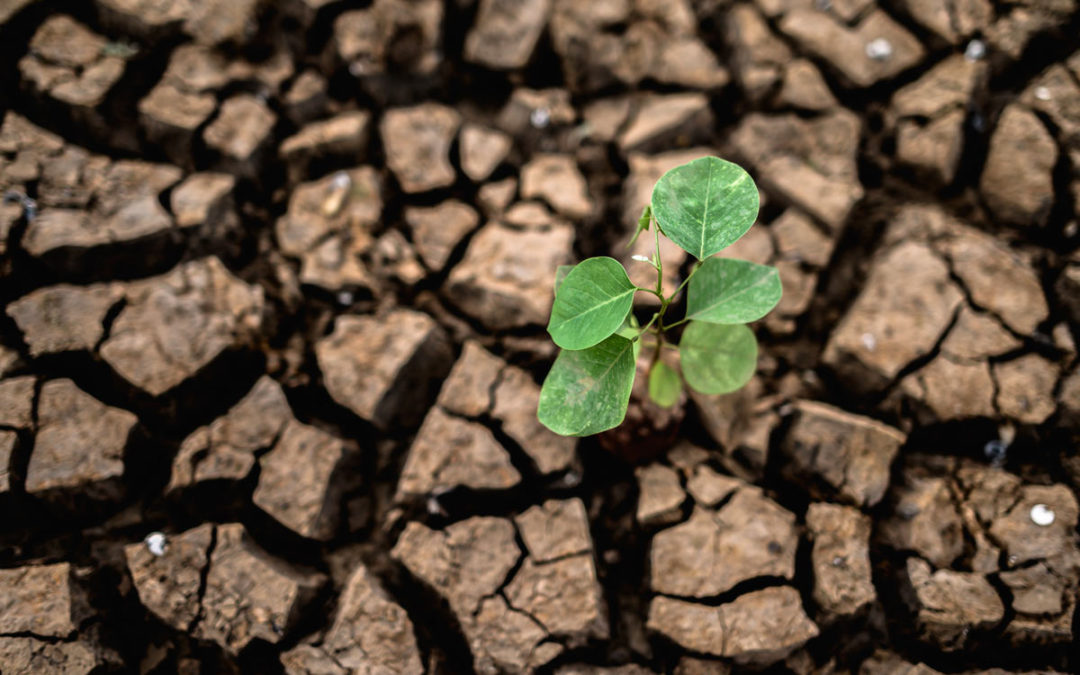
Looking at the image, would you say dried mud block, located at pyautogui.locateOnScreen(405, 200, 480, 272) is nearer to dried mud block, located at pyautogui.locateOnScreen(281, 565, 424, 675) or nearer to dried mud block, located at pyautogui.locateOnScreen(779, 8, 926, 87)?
dried mud block, located at pyautogui.locateOnScreen(281, 565, 424, 675)

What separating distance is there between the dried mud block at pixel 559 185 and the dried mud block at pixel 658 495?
2.85ft

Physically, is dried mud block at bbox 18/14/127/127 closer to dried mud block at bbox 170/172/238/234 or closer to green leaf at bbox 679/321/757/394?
dried mud block at bbox 170/172/238/234

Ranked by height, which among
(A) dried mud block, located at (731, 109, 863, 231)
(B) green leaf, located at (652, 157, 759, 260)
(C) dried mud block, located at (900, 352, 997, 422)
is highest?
(B) green leaf, located at (652, 157, 759, 260)

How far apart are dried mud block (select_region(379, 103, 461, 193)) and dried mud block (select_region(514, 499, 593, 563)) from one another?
1.13 m

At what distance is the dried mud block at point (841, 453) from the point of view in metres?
1.59

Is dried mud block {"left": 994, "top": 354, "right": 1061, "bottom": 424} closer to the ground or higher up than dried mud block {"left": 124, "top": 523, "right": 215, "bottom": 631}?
higher up

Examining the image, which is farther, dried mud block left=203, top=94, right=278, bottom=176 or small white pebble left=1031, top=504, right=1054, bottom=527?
dried mud block left=203, top=94, right=278, bottom=176

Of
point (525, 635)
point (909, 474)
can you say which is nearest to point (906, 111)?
point (909, 474)

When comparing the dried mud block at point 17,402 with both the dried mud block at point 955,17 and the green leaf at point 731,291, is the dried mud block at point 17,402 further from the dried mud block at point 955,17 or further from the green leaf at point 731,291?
the dried mud block at point 955,17

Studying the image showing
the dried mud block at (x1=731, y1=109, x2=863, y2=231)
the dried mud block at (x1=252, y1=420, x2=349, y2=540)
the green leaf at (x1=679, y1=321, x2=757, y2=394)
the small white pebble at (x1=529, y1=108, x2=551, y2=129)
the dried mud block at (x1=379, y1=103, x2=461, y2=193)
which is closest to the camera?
the green leaf at (x1=679, y1=321, x2=757, y2=394)

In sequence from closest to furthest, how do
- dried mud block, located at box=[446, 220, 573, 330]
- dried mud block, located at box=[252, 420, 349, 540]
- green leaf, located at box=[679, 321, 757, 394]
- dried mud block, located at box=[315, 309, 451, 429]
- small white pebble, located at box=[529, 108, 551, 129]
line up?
green leaf, located at box=[679, 321, 757, 394], dried mud block, located at box=[252, 420, 349, 540], dried mud block, located at box=[315, 309, 451, 429], dried mud block, located at box=[446, 220, 573, 330], small white pebble, located at box=[529, 108, 551, 129]

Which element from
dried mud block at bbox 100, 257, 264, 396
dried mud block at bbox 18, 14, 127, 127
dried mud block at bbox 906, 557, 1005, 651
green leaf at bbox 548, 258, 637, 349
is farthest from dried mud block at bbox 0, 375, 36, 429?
dried mud block at bbox 906, 557, 1005, 651

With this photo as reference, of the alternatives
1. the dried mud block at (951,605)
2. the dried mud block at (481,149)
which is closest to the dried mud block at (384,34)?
the dried mud block at (481,149)

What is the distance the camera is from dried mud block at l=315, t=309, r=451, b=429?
1.69 meters
